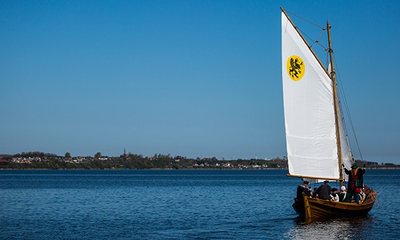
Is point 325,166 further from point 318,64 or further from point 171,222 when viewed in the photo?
point 171,222

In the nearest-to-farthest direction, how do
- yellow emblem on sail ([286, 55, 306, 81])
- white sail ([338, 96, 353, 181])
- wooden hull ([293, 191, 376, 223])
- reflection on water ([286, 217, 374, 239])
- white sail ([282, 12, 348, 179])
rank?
reflection on water ([286, 217, 374, 239])
wooden hull ([293, 191, 376, 223])
yellow emblem on sail ([286, 55, 306, 81])
white sail ([282, 12, 348, 179])
white sail ([338, 96, 353, 181])

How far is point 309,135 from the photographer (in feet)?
126

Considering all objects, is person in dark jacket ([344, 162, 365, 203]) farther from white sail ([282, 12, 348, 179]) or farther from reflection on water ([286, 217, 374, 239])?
reflection on water ([286, 217, 374, 239])

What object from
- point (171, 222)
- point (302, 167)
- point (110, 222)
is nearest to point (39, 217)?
point (110, 222)

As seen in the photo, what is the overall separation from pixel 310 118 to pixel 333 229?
7777 millimetres

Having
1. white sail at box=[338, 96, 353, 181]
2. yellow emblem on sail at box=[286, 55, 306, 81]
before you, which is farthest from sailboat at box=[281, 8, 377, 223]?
white sail at box=[338, 96, 353, 181]

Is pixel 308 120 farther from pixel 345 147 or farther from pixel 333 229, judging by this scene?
pixel 333 229

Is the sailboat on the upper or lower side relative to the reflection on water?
upper

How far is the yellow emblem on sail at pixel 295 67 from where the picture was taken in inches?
1490

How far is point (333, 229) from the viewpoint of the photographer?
34406 millimetres

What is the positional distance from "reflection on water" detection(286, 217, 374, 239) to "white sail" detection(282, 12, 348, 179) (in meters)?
3.36

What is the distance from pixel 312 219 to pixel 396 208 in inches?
703

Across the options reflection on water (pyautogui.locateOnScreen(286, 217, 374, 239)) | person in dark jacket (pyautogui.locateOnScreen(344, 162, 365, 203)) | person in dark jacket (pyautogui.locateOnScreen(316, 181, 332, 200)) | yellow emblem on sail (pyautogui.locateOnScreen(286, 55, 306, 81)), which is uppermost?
yellow emblem on sail (pyautogui.locateOnScreen(286, 55, 306, 81))

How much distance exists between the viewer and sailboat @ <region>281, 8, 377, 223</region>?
1494 inches
